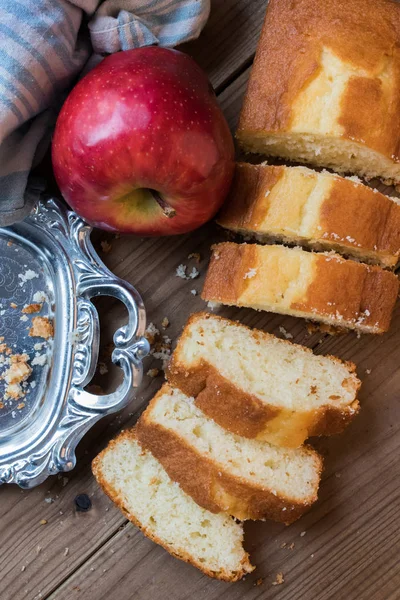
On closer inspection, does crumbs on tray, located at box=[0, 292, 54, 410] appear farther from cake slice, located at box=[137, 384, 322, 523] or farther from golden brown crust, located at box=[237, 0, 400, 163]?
golden brown crust, located at box=[237, 0, 400, 163]

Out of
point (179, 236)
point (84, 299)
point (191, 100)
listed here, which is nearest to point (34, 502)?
point (84, 299)

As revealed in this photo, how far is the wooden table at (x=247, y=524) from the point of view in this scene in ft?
5.79

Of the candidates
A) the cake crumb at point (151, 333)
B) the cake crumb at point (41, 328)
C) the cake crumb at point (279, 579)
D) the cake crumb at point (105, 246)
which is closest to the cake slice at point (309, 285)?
the cake crumb at point (151, 333)

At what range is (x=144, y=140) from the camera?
140 centimetres

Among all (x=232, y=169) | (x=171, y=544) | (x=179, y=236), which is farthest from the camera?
(x=179, y=236)

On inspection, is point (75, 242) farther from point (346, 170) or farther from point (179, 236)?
point (346, 170)

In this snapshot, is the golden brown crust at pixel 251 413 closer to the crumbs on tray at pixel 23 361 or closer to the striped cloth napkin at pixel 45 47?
the crumbs on tray at pixel 23 361

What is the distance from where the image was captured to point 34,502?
182 cm

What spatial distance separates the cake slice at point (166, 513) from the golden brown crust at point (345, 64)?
0.97 m

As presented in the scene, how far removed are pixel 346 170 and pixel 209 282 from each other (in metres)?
0.51

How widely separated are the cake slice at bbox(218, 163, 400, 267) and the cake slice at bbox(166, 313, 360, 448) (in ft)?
1.00

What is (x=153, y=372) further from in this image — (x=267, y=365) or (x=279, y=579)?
(x=279, y=579)

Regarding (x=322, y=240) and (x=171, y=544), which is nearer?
(x=322, y=240)

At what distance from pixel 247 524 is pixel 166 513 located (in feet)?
0.79
